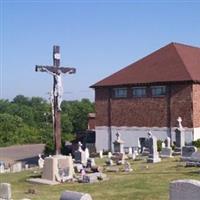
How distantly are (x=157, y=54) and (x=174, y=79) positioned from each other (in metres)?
6.40

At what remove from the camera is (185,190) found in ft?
28.6

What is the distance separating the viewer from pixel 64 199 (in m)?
9.94

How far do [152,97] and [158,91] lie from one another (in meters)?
0.94

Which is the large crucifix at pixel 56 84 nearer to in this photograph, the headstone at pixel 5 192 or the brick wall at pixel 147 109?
the headstone at pixel 5 192

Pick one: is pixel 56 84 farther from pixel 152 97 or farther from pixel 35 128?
pixel 35 128

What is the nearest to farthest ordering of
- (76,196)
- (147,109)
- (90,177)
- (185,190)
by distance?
(185,190)
(76,196)
(90,177)
(147,109)

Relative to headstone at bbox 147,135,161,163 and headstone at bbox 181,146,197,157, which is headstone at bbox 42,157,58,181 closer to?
headstone at bbox 147,135,161,163

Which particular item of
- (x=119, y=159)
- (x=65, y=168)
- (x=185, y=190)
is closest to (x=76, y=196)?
(x=185, y=190)

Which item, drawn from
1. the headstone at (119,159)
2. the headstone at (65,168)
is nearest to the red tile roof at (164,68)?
the headstone at (119,159)

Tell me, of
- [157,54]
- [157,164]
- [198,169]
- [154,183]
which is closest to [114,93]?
[157,54]

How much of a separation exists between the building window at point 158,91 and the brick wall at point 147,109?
395 mm

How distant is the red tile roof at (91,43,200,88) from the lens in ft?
149

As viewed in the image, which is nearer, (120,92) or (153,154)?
(153,154)

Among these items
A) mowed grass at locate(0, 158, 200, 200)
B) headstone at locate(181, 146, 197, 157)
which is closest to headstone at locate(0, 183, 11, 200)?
mowed grass at locate(0, 158, 200, 200)
